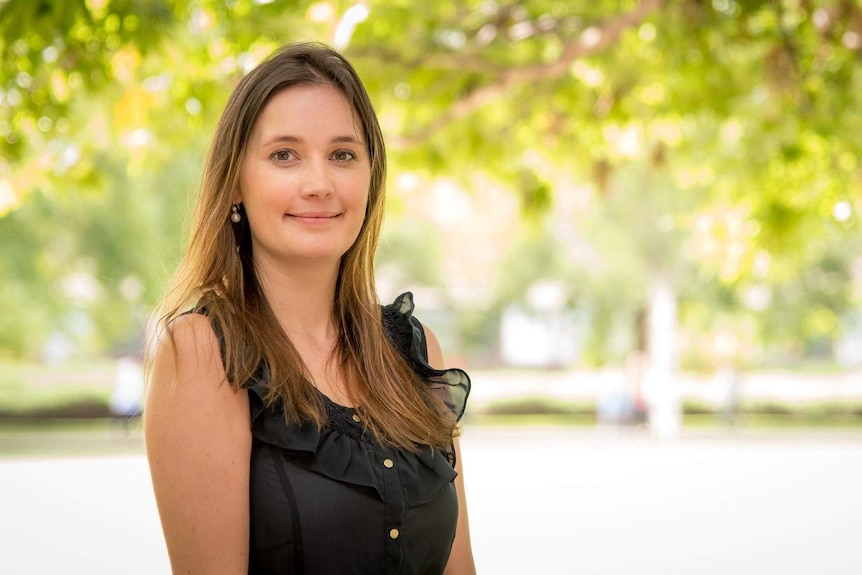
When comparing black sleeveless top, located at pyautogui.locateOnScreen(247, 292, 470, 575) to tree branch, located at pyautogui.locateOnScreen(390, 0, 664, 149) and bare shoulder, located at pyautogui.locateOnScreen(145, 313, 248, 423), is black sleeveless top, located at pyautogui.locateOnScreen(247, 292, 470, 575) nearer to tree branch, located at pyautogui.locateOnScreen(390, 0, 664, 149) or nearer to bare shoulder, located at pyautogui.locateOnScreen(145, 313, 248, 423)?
bare shoulder, located at pyautogui.locateOnScreen(145, 313, 248, 423)

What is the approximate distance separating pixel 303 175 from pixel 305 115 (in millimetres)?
132

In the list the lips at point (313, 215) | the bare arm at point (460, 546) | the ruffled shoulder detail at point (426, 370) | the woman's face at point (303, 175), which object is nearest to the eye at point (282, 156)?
the woman's face at point (303, 175)

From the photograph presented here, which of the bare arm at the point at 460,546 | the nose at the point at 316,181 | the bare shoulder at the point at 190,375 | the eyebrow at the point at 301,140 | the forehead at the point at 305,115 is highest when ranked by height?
the forehead at the point at 305,115

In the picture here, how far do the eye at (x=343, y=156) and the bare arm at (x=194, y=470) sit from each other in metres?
0.53

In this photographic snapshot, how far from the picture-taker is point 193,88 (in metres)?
8.06

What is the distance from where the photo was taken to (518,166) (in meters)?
9.91

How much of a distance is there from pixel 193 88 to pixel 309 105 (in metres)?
5.95

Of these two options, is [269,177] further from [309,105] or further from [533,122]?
[533,122]

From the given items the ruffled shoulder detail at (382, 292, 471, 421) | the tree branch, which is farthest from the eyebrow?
the tree branch

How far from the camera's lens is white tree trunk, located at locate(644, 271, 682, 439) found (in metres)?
25.7

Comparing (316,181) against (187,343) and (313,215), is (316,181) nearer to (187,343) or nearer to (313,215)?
(313,215)

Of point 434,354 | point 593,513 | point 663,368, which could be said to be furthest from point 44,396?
point 434,354

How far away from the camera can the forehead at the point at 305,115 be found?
2.34 meters

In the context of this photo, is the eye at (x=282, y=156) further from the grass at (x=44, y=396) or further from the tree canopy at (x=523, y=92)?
the grass at (x=44, y=396)
